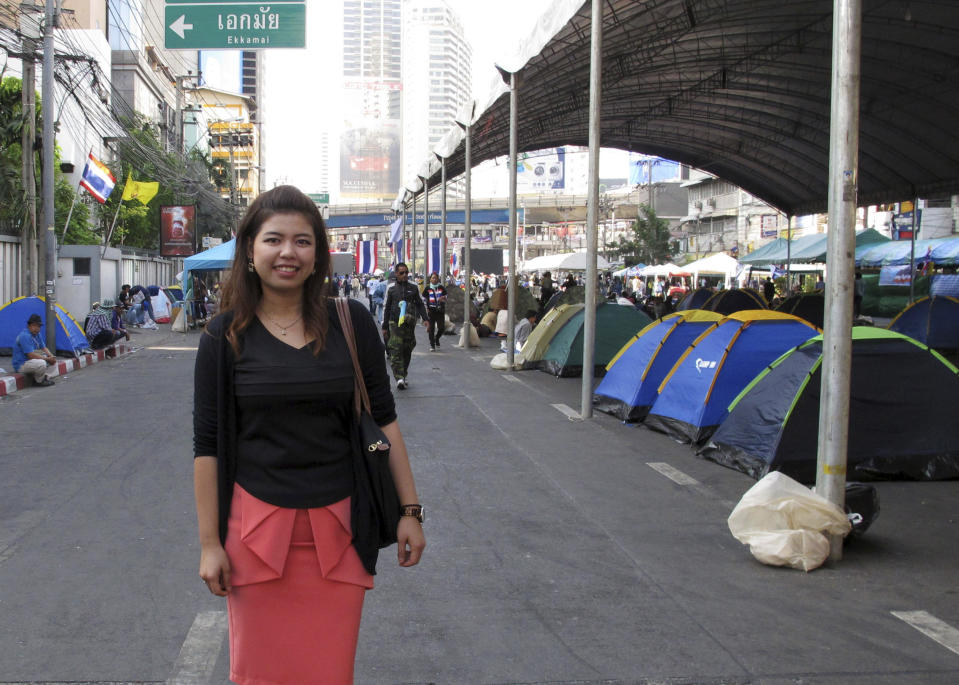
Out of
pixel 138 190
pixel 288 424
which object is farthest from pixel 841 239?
pixel 138 190

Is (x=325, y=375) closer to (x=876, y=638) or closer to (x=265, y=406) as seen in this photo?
(x=265, y=406)

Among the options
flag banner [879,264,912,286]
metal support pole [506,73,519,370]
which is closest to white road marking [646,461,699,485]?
metal support pole [506,73,519,370]

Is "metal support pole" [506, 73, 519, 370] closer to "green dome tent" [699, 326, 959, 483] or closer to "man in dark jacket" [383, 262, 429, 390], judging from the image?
"man in dark jacket" [383, 262, 429, 390]

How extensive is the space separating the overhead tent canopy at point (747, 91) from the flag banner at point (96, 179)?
29.3 ft

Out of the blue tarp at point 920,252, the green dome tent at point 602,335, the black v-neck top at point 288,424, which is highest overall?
the blue tarp at point 920,252

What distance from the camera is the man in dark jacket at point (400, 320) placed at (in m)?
13.0

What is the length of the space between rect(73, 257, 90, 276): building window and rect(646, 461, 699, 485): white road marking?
68.9 feet

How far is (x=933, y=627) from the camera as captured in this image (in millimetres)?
4480

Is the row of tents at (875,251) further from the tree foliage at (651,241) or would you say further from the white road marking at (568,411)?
the tree foliage at (651,241)

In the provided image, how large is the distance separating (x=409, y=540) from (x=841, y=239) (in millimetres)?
3898

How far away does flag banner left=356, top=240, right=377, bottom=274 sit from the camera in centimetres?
5088

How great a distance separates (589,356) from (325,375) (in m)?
8.79

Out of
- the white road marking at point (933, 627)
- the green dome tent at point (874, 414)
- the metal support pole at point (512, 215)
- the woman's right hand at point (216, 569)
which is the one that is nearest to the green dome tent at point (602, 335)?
the metal support pole at point (512, 215)

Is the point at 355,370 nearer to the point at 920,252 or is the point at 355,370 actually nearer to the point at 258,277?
the point at 258,277
